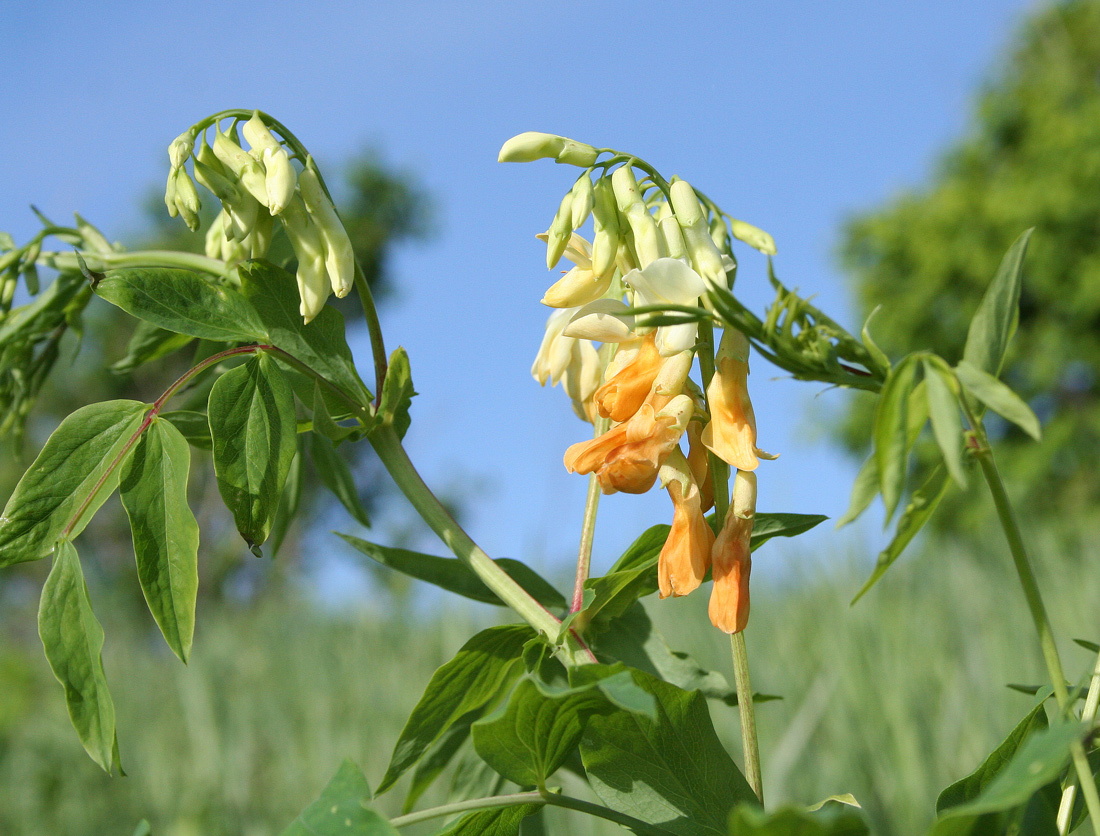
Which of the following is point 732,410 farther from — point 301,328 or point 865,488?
point 301,328

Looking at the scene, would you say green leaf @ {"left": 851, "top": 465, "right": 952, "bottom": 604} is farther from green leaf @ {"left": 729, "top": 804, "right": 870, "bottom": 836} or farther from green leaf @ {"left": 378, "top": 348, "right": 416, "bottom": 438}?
green leaf @ {"left": 378, "top": 348, "right": 416, "bottom": 438}

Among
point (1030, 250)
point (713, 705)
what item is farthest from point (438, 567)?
point (1030, 250)

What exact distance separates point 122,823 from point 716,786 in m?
2.00

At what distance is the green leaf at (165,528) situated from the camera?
354 millimetres

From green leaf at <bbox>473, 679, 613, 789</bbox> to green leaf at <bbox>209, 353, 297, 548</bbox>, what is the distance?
12 cm

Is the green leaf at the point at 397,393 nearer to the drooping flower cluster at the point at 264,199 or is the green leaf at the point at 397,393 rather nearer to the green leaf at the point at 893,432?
the drooping flower cluster at the point at 264,199

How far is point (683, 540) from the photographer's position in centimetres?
38

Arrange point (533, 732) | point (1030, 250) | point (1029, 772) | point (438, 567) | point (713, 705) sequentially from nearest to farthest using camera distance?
point (1029, 772) < point (533, 732) < point (438, 567) < point (713, 705) < point (1030, 250)

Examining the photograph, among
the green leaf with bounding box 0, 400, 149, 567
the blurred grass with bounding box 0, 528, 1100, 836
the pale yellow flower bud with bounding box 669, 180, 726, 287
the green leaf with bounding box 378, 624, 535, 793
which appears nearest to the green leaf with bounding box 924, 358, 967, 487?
Result: the pale yellow flower bud with bounding box 669, 180, 726, 287

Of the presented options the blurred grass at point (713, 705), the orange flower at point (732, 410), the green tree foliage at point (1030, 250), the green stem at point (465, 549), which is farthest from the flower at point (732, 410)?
the green tree foliage at point (1030, 250)

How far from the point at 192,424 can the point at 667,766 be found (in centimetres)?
27

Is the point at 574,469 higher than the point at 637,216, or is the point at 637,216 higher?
the point at 637,216

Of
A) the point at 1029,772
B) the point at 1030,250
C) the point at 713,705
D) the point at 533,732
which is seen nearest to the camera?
the point at 1029,772

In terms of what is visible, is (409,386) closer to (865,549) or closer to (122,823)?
(122,823)
